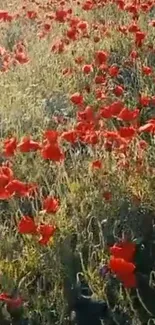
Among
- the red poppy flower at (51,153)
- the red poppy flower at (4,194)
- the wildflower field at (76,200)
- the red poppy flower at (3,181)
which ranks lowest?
the wildflower field at (76,200)

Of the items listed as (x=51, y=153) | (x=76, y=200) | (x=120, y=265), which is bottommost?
(x=76, y=200)

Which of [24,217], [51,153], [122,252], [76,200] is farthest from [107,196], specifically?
[122,252]

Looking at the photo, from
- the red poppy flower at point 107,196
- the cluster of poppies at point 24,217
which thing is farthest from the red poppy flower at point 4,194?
the red poppy flower at point 107,196

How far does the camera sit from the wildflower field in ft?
8.47

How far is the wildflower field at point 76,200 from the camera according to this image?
102 inches

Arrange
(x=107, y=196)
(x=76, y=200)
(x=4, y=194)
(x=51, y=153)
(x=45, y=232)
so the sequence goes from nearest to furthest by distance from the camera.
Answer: (x=45, y=232) → (x=4, y=194) → (x=51, y=153) → (x=107, y=196) → (x=76, y=200)

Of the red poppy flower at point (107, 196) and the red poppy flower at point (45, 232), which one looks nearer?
the red poppy flower at point (45, 232)

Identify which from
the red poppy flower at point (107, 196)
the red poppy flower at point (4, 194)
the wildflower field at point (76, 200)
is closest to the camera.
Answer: the wildflower field at point (76, 200)

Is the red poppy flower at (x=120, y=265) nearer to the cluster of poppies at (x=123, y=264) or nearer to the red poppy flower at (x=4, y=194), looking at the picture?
the cluster of poppies at (x=123, y=264)

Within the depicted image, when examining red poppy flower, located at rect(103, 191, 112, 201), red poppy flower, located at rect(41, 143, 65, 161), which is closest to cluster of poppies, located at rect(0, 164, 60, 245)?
red poppy flower, located at rect(41, 143, 65, 161)

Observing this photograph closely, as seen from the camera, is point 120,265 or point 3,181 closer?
point 120,265

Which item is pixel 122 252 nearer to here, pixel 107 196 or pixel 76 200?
pixel 107 196

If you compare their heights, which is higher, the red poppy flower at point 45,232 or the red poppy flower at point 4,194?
the red poppy flower at point 4,194

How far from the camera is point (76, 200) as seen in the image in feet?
10.4
